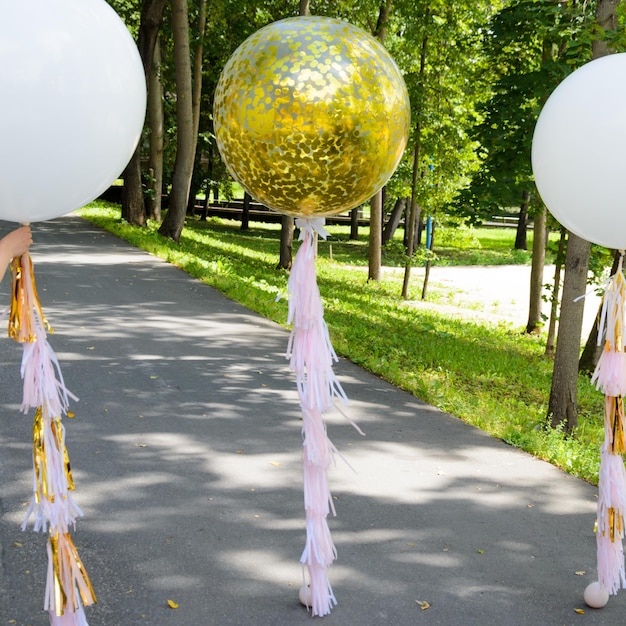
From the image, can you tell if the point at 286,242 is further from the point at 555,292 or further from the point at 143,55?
the point at 555,292

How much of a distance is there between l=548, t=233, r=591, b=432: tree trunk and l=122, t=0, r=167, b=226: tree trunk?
12740 millimetres

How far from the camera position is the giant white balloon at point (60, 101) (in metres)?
2.38

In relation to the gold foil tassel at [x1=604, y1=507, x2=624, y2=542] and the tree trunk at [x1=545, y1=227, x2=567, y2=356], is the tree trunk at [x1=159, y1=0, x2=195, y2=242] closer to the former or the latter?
the tree trunk at [x1=545, y1=227, x2=567, y2=356]

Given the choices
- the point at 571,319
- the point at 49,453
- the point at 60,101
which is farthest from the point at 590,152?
the point at 571,319

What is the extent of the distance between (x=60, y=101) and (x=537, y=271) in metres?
11.9

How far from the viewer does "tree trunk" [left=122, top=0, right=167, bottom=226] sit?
57.5ft

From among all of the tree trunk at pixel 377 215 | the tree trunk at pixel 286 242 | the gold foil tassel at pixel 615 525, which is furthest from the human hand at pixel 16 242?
the tree trunk at pixel 377 215

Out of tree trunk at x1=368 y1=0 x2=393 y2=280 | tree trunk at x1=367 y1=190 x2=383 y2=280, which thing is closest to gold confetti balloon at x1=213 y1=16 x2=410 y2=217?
tree trunk at x1=368 y1=0 x2=393 y2=280

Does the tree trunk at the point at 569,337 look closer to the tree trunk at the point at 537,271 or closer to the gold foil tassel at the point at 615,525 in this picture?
the gold foil tassel at the point at 615,525

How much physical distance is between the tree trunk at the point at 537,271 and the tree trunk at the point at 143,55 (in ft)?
29.4

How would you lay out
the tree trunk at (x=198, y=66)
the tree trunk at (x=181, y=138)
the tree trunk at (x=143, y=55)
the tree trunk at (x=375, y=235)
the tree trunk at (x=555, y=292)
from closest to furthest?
the tree trunk at (x=555, y=292) → the tree trunk at (x=181, y=138) → the tree trunk at (x=375, y=235) → the tree trunk at (x=143, y=55) → the tree trunk at (x=198, y=66)

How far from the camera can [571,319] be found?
6430mm

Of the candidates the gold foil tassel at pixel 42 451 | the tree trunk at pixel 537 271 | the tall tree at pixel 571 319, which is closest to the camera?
the gold foil tassel at pixel 42 451

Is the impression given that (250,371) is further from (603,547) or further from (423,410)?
(603,547)
